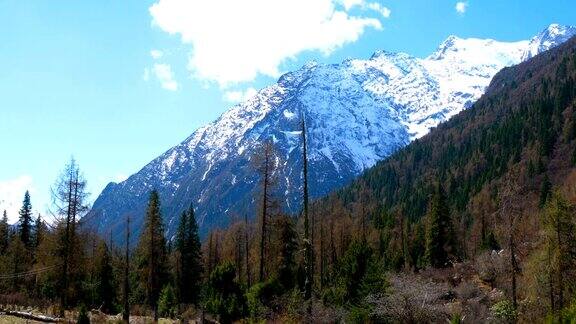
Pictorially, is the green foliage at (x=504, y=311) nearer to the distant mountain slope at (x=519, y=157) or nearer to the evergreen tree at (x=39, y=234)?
the evergreen tree at (x=39, y=234)

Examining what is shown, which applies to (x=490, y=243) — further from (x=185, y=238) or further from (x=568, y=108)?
(x=568, y=108)

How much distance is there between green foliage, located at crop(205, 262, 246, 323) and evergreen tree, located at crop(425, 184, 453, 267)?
38078 millimetres

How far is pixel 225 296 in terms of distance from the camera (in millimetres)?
34469

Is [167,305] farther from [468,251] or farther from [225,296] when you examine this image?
[468,251]

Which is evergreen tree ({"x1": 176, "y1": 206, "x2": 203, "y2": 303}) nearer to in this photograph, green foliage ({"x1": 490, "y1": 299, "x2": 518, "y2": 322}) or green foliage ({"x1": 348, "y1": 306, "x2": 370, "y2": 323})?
green foliage ({"x1": 348, "y1": 306, "x2": 370, "y2": 323})

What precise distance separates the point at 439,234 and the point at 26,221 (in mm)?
58025

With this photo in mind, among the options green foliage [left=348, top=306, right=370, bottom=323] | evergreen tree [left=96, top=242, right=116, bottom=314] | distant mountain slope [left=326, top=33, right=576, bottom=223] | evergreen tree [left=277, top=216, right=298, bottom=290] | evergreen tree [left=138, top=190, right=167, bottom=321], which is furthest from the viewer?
distant mountain slope [left=326, top=33, right=576, bottom=223]

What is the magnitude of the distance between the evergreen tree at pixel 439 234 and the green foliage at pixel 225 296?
3808cm

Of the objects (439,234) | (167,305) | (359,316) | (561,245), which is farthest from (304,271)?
(439,234)

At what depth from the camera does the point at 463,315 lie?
33812mm

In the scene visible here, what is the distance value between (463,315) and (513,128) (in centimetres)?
15063

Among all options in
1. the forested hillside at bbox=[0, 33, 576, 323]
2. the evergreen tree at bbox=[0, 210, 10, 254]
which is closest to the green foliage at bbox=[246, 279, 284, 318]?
the forested hillside at bbox=[0, 33, 576, 323]

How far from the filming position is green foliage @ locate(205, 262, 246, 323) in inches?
1310

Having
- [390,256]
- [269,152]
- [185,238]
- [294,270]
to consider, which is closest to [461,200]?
[390,256]
